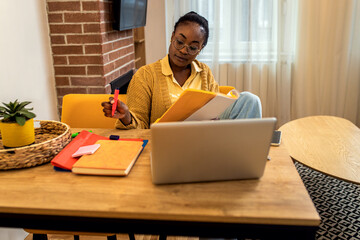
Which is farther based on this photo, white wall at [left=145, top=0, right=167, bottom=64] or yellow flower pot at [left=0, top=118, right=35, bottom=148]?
white wall at [left=145, top=0, right=167, bottom=64]

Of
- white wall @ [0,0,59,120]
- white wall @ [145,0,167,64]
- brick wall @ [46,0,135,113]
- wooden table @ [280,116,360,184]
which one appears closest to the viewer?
white wall @ [0,0,59,120]

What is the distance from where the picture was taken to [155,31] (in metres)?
3.80

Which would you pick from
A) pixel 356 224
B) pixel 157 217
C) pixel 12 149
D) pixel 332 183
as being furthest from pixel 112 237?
pixel 332 183

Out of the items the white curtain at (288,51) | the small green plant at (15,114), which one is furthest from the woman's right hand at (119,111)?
the white curtain at (288,51)

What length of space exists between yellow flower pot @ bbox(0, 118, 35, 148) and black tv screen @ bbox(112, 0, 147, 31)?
1.64 meters

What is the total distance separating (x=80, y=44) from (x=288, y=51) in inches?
90.2

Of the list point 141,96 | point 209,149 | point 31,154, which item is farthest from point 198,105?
point 141,96

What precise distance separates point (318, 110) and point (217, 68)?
1.24 m

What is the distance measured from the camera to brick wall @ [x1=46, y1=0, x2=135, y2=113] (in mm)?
2260

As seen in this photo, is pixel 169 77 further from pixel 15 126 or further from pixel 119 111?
pixel 15 126

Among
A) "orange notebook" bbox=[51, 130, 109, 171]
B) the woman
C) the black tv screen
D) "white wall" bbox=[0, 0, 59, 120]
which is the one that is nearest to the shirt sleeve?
the woman

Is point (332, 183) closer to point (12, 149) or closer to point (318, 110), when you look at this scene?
point (318, 110)

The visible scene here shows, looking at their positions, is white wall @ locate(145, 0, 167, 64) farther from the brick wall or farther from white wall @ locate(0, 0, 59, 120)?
white wall @ locate(0, 0, 59, 120)

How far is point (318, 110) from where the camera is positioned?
147 inches
